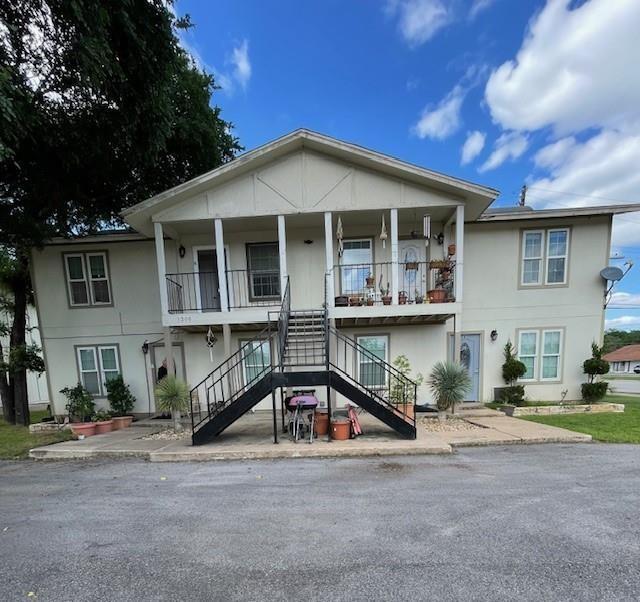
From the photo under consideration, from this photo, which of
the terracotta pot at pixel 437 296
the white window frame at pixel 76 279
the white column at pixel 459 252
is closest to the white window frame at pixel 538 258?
the white column at pixel 459 252

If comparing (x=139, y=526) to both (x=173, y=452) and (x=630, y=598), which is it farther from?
(x=630, y=598)

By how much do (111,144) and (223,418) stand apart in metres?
7.37

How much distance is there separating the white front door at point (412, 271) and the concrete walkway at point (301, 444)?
3957mm

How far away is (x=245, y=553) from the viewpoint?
2.87 metres

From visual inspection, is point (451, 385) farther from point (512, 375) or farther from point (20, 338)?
point (20, 338)

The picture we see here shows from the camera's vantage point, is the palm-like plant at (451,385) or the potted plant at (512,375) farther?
the potted plant at (512,375)

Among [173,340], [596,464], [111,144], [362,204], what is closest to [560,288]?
[596,464]

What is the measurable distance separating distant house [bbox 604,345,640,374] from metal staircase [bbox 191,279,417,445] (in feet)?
200

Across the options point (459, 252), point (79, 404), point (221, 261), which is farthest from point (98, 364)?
point (459, 252)

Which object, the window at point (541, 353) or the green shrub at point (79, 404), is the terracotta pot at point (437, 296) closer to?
the window at point (541, 353)

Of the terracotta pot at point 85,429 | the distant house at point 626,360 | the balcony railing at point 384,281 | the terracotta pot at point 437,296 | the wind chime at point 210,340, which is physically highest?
the balcony railing at point 384,281

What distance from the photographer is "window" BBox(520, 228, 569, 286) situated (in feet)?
29.1

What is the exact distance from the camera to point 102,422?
27.0 ft

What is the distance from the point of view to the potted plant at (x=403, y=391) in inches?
286
